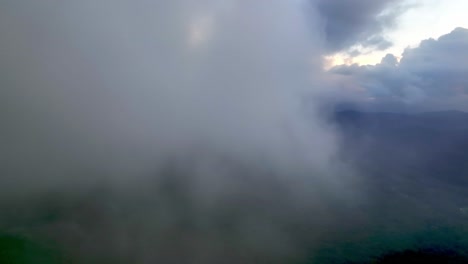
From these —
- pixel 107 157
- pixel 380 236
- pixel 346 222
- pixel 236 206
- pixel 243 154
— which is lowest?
pixel 380 236

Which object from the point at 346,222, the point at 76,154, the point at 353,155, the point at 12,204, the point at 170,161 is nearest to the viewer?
the point at 12,204

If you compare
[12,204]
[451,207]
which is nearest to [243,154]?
[451,207]

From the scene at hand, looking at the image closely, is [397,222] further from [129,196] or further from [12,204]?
[12,204]

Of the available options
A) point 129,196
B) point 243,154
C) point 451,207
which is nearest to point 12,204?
point 129,196

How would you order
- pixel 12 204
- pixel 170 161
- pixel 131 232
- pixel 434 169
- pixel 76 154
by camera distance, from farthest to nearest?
1. pixel 434 169
2. pixel 170 161
3. pixel 76 154
4. pixel 12 204
5. pixel 131 232

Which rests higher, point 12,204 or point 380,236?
point 12,204

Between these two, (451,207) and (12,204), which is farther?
(451,207)

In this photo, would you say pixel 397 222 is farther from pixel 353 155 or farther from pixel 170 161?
pixel 353 155

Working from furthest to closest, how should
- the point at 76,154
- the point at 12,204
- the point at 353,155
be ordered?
the point at 353,155 → the point at 76,154 → the point at 12,204

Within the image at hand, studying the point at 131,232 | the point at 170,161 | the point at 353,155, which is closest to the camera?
the point at 131,232

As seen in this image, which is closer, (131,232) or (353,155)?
(131,232)
